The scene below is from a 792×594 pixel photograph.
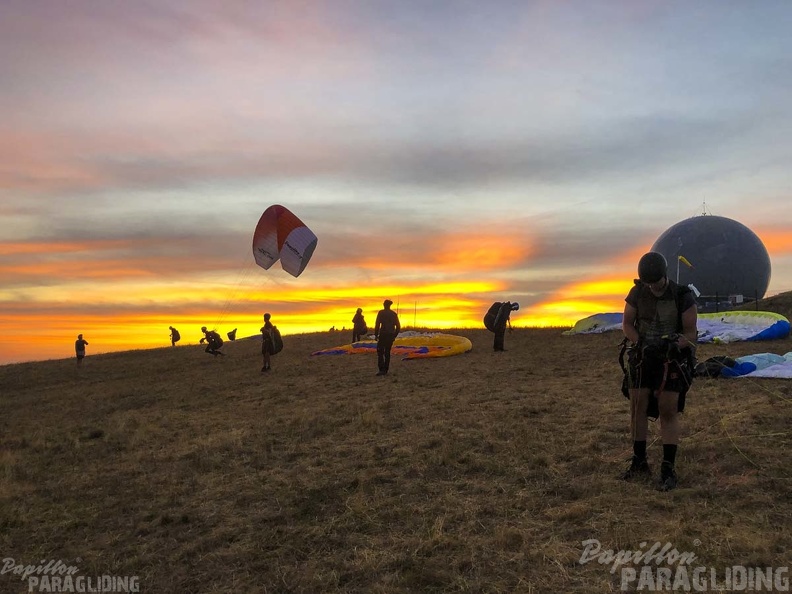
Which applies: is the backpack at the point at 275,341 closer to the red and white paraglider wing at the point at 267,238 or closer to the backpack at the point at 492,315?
the red and white paraglider wing at the point at 267,238

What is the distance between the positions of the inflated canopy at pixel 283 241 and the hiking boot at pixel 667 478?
1909 centimetres

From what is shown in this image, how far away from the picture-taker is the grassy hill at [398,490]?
5051 millimetres

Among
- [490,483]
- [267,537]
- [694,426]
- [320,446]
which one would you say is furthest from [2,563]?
[694,426]

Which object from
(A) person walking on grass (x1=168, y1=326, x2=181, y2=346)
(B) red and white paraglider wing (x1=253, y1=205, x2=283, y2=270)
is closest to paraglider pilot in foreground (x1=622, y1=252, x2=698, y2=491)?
(B) red and white paraglider wing (x1=253, y1=205, x2=283, y2=270)

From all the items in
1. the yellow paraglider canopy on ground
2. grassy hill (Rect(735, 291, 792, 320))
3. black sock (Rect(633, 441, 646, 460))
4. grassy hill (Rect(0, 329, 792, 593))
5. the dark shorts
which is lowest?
grassy hill (Rect(0, 329, 792, 593))

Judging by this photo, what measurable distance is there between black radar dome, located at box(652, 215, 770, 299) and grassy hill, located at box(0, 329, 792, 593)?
2893 cm

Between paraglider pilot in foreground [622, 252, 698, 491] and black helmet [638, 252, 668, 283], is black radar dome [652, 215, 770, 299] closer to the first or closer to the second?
paraglider pilot in foreground [622, 252, 698, 491]

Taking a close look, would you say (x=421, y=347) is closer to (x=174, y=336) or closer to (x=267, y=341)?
(x=267, y=341)

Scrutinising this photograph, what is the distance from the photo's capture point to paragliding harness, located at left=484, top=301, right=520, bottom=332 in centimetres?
2398

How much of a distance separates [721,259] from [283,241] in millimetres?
30927

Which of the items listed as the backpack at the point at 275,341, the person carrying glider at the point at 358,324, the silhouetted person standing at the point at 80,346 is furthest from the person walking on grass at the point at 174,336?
the backpack at the point at 275,341

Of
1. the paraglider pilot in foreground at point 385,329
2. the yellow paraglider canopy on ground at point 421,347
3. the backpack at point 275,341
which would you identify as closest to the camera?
the paraglider pilot in foreground at point 385,329

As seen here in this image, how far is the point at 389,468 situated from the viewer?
26.1 ft

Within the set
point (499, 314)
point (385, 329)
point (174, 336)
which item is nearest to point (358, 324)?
point (499, 314)
